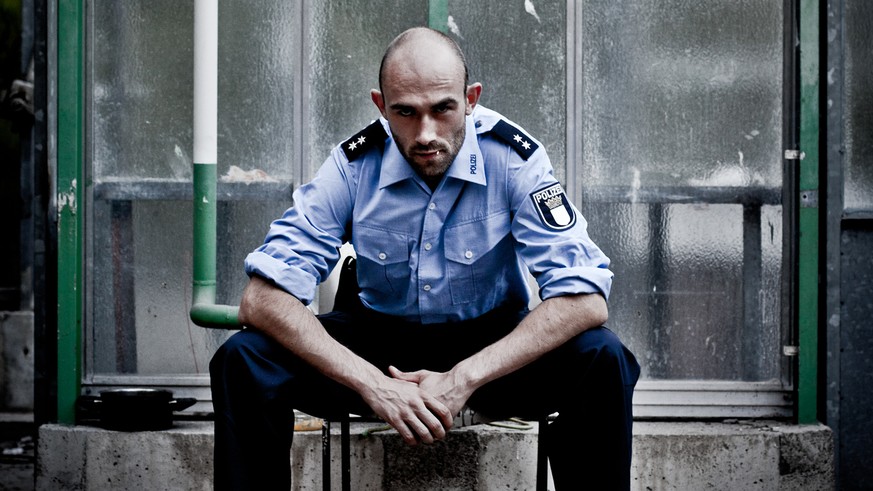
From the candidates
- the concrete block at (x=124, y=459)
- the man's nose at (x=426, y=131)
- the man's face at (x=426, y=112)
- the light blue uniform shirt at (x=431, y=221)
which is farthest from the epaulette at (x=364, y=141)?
the concrete block at (x=124, y=459)

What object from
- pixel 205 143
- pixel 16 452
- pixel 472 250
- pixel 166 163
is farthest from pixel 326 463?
pixel 16 452

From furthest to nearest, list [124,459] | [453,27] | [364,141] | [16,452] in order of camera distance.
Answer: [16,452] < [453,27] < [124,459] < [364,141]

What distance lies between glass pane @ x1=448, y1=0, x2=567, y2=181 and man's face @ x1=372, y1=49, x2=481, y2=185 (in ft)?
3.43

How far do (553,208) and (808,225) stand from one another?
1500mm

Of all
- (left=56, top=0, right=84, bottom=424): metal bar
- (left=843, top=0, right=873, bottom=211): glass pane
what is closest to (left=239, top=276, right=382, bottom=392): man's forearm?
(left=56, top=0, right=84, bottom=424): metal bar

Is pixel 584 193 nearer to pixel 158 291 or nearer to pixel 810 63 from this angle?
pixel 810 63

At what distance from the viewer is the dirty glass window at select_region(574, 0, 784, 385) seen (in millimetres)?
3949

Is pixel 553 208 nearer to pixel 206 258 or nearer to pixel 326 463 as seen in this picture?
pixel 326 463

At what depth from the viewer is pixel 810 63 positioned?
3848 millimetres

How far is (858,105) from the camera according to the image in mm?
3969

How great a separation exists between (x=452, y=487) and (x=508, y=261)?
111 centimetres

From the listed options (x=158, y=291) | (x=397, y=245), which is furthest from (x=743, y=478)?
(x=158, y=291)

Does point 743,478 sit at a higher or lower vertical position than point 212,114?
lower

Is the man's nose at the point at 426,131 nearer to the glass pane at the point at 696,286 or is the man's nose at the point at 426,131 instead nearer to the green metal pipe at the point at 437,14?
the green metal pipe at the point at 437,14
